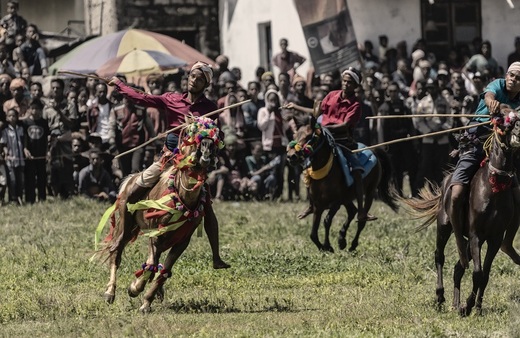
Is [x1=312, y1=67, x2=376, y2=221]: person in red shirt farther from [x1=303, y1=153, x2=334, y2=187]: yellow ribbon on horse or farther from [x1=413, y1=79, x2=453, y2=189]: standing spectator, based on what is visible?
[x1=413, y1=79, x2=453, y2=189]: standing spectator

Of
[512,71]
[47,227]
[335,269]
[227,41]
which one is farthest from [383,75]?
[512,71]

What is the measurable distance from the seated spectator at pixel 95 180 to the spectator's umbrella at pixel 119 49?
2268mm

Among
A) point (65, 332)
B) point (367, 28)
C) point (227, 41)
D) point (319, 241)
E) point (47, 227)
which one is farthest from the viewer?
point (227, 41)

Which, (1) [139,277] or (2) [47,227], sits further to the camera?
(2) [47,227]

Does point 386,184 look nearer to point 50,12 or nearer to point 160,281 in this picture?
point 160,281

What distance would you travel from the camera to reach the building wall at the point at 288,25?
1250 inches

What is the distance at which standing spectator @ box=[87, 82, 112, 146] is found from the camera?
24.4 meters

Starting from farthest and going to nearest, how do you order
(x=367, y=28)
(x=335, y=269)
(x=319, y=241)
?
(x=367, y=28)
(x=319, y=241)
(x=335, y=269)

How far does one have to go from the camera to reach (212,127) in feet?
42.7

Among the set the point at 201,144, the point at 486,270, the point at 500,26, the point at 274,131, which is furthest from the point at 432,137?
the point at 201,144

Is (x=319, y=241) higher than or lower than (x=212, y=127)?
lower

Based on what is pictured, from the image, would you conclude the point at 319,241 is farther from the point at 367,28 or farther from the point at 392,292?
the point at 367,28

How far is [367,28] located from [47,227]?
13382 millimetres

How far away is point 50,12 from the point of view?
40531 millimetres
